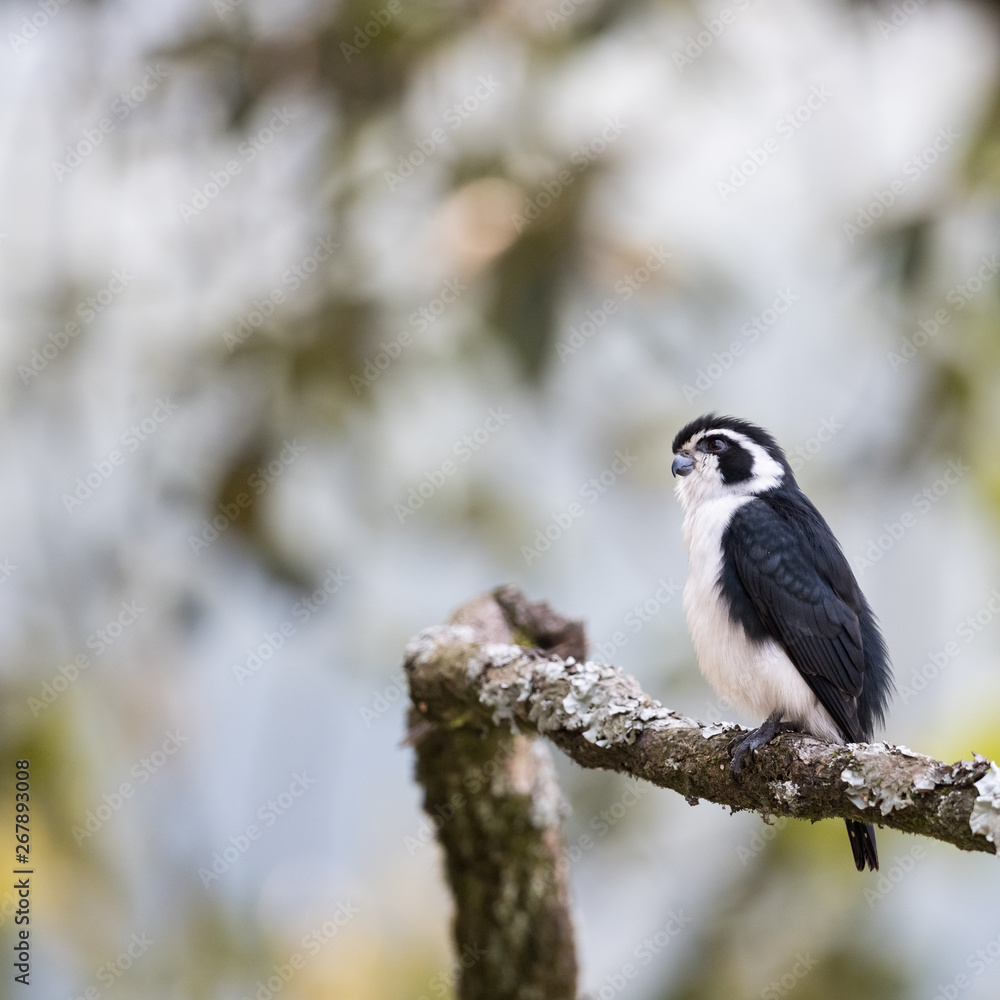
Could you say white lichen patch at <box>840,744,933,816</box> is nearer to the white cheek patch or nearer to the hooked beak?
the white cheek patch

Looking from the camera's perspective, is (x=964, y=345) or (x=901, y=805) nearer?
(x=901, y=805)

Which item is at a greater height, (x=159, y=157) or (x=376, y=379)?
(x=159, y=157)

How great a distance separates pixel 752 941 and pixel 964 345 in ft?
10.3

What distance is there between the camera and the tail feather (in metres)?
3.34

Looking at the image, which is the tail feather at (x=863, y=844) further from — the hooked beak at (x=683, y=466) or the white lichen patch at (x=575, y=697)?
the hooked beak at (x=683, y=466)

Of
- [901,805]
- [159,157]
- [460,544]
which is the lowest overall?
[901,805]

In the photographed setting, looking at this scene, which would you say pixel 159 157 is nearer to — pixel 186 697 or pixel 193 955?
pixel 186 697

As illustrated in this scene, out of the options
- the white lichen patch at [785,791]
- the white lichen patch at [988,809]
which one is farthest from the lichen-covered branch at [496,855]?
the white lichen patch at [988,809]

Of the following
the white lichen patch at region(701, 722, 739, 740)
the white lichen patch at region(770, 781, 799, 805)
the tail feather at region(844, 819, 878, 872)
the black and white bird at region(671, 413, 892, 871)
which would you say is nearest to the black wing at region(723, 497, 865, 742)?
the black and white bird at region(671, 413, 892, 871)

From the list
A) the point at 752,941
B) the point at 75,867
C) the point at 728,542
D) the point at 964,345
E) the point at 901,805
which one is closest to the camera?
the point at 901,805

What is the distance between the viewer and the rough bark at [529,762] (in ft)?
9.04

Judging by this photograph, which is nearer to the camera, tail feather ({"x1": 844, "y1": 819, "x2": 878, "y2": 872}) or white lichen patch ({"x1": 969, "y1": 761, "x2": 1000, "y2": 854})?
white lichen patch ({"x1": 969, "y1": 761, "x2": 1000, "y2": 854})

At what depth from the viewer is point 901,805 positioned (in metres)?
2.22

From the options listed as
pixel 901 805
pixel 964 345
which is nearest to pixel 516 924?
pixel 901 805
